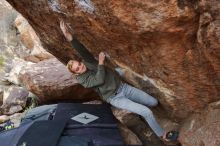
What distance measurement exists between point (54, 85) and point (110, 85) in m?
3.03

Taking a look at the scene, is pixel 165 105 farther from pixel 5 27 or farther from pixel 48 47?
pixel 5 27

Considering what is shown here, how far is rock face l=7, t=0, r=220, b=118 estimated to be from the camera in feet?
17.3

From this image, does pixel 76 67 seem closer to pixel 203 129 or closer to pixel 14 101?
pixel 203 129

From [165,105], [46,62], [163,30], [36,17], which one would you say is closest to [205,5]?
[163,30]

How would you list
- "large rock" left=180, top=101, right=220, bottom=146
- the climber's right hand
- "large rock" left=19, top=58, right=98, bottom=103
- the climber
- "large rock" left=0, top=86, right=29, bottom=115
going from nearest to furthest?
"large rock" left=180, top=101, right=220, bottom=146 < the climber's right hand < the climber < "large rock" left=19, top=58, right=98, bottom=103 < "large rock" left=0, top=86, right=29, bottom=115

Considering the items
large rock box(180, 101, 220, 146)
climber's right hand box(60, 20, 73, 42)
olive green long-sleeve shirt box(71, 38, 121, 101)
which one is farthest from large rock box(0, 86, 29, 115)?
large rock box(180, 101, 220, 146)

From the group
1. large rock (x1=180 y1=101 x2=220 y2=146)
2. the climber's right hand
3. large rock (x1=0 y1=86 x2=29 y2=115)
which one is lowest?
large rock (x1=0 y1=86 x2=29 y2=115)

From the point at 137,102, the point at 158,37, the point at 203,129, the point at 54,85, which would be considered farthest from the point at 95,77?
the point at 54,85

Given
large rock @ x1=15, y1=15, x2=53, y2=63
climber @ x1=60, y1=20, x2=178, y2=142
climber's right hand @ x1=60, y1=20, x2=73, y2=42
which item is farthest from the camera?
large rock @ x1=15, y1=15, x2=53, y2=63

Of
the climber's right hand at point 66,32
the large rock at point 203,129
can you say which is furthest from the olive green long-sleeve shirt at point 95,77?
the large rock at point 203,129

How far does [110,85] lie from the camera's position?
739cm

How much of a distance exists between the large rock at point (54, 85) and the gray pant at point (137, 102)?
8.89 feet

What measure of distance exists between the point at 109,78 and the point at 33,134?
1.96 m

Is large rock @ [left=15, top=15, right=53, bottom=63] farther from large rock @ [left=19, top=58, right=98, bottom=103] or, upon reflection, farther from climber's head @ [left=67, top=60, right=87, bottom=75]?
climber's head @ [left=67, top=60, right=87, bottom=75]
